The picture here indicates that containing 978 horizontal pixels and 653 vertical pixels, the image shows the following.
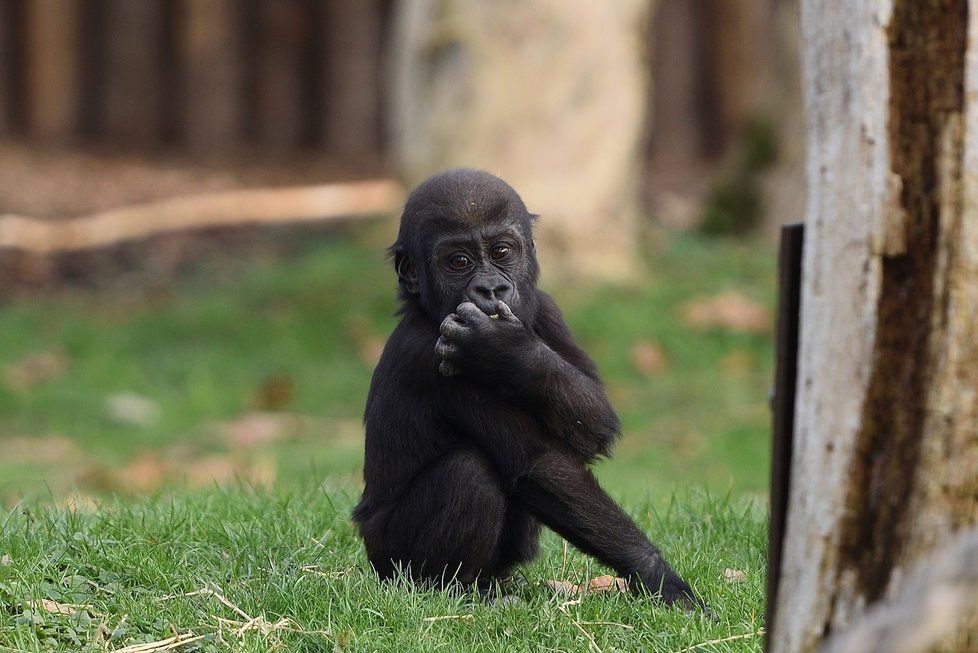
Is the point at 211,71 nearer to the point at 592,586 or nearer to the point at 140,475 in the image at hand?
the point at 140,475

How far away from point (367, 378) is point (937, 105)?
8602 millimetres

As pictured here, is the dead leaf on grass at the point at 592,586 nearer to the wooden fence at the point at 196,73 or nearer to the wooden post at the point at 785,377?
the wooden post at the point at 785,377

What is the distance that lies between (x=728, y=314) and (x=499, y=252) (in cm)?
752

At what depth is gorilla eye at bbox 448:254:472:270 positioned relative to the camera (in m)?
4.44

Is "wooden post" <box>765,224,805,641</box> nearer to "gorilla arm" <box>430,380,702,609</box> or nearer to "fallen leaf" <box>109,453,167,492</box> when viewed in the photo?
"gorilla arm" <box>430,380,702,609</box>

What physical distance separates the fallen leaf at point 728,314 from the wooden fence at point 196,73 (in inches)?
322

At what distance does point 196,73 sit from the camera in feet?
59.4

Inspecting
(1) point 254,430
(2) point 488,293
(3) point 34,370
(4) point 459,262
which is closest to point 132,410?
(1) point 254,430

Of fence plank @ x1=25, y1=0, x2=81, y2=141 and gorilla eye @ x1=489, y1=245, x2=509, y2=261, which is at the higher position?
fence plank @ x1=25, y1=0, x2=81, y2=141

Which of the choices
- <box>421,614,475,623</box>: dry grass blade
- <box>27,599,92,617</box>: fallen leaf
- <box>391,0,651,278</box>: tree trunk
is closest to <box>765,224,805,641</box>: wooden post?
<box>421,614,475,623</box>: dry grass blade

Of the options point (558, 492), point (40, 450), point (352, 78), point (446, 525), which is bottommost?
point (40, 450)

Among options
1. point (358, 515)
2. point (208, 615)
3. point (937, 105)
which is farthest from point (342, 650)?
point (937, 105)

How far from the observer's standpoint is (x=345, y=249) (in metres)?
13.6

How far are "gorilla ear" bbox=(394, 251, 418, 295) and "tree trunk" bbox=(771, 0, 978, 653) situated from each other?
2.11 meters
